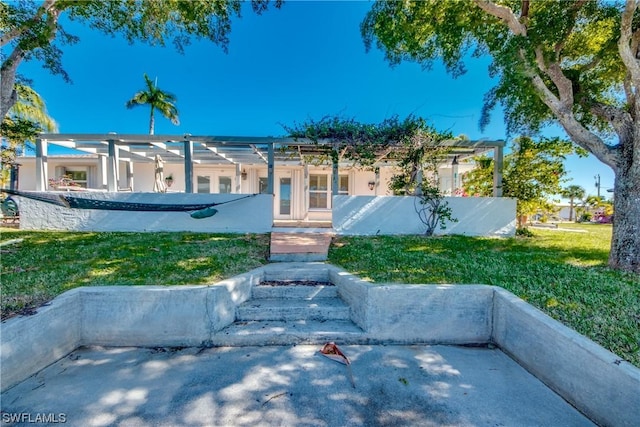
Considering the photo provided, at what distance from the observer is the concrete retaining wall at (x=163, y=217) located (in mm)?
6980

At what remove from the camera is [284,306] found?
3.25 metres

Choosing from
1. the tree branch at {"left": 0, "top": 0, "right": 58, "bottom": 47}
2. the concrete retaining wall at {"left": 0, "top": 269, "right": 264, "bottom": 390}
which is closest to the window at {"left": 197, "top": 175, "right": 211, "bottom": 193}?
the tree branch at {"left": 0, "top": 0, "right": 58, "bottom": 47}

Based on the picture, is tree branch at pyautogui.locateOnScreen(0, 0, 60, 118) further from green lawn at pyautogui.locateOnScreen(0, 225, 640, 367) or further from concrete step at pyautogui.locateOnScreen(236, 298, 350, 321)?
concrete step at pyautogui.locateOnScreen(236, 298, 350, 321)

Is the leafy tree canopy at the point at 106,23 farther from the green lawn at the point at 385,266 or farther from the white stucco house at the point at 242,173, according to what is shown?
the white stucco house at the point at 242,173

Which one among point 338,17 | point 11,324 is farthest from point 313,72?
point 11,324

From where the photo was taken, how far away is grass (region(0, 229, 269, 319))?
3.10 m

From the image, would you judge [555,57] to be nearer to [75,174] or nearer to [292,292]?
[292,292]

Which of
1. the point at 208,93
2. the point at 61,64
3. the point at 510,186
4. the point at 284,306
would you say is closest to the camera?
the point at 284,306

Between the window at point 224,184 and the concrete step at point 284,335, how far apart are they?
9784mm

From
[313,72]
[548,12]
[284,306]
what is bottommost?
[284,306]

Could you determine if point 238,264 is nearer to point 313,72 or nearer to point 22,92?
point 22,92

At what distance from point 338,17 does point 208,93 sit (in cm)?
589

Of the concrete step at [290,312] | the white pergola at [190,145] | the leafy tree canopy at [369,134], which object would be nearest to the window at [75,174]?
the white pergola at [190,145]

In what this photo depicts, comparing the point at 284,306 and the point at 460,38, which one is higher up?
the point at 460,38
